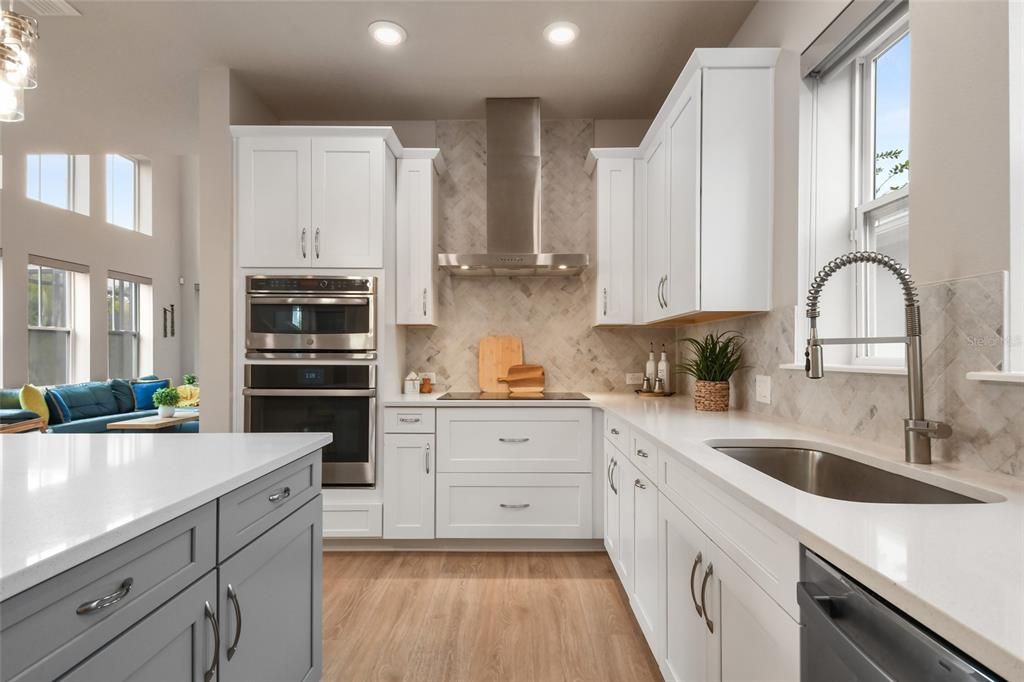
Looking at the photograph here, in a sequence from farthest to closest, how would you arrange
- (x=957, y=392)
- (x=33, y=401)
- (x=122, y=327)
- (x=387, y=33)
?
(x=122, y=327)
(x=33, y=401)
(x=387, y=33)
(x=957, y=392)

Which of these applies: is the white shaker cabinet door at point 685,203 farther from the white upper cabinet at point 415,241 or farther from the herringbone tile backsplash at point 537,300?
the white upper cabinet at point 415,241

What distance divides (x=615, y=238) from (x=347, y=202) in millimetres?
1603

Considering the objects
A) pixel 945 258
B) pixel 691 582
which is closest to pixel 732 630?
pixel 691 582

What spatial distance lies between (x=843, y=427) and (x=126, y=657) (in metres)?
1.94

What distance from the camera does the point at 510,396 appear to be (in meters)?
3.34

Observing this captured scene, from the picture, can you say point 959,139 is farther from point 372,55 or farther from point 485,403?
point 372,55

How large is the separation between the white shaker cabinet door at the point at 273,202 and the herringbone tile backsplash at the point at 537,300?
97 centimetres

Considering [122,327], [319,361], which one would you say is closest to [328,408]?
[319,361]

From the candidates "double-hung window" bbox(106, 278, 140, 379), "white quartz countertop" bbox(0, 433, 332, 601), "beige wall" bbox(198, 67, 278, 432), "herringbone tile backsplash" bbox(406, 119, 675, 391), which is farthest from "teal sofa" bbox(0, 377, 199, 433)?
"white quartz countertop" bbox(0, 433, 332, 601)

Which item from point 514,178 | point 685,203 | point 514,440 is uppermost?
point 514,178

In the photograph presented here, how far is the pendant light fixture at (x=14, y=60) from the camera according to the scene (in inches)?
59.2

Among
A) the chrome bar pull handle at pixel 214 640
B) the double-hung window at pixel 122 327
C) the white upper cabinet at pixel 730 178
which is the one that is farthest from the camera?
the double-hung window at pixel 122 327

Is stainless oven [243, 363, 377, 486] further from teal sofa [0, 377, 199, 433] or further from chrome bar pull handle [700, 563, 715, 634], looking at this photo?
teal sofa [0, 377, 199, 433]

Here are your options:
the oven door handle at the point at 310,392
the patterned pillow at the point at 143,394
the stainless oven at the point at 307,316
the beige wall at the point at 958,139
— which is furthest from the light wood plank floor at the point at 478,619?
the patterned pillow at the point at 143,394
